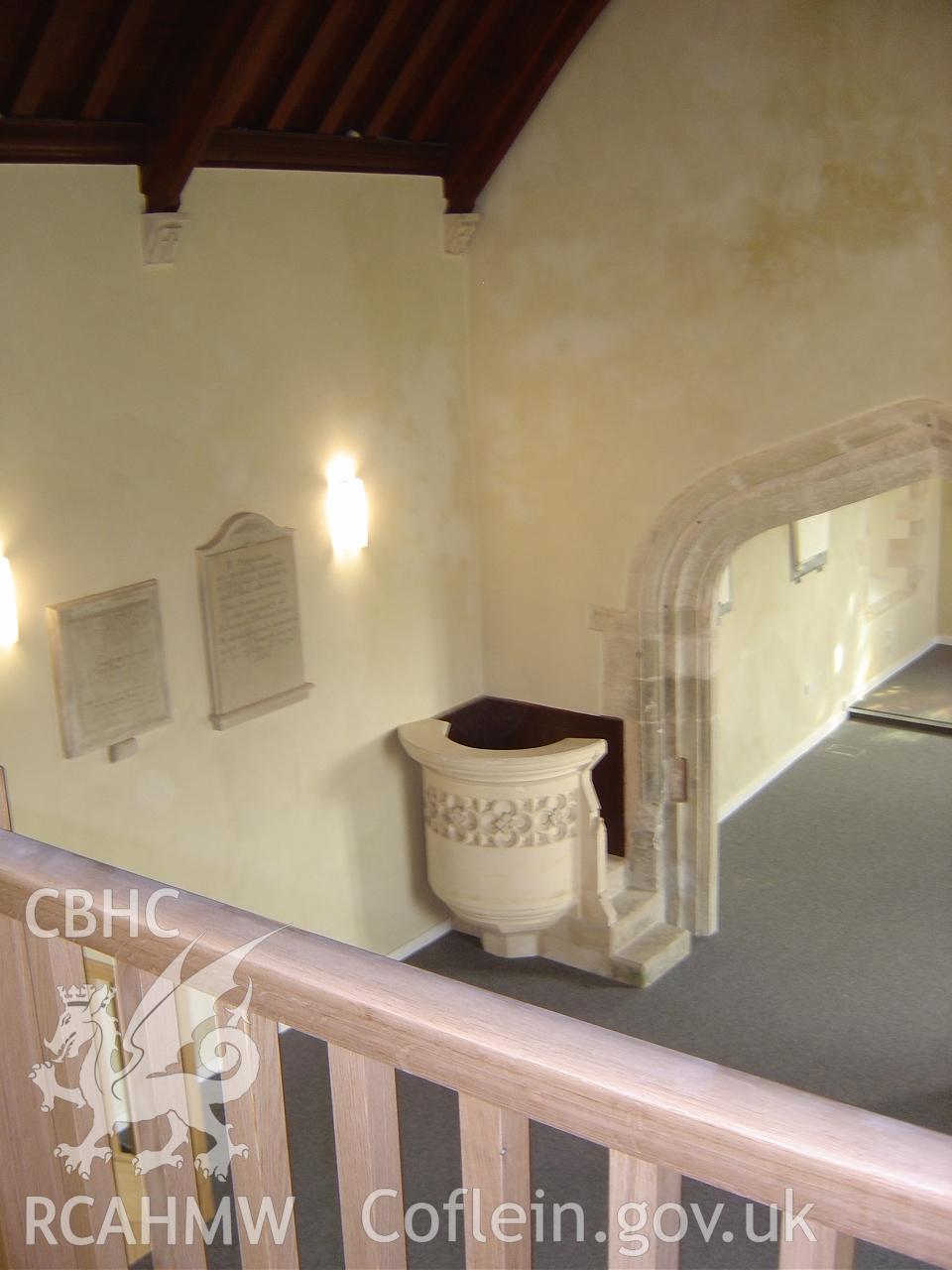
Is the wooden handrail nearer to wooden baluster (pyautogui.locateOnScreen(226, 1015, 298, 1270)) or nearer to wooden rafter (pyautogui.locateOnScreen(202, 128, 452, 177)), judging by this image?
wooden baluster (pyautogui.locateOnScreen(226, 1015, 298, 1270))

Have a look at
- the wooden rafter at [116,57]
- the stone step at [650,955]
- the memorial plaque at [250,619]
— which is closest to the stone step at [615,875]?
the stone step at [650,955]

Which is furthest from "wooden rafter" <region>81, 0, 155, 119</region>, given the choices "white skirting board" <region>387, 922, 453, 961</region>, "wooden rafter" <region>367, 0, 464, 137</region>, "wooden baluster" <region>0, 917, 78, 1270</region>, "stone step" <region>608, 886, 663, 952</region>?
"stone step" <region>608, 886, 663, 952</region>

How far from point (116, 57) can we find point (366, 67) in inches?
43.5

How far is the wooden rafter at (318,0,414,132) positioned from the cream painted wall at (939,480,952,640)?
297 inches

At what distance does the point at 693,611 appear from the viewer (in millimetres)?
5625

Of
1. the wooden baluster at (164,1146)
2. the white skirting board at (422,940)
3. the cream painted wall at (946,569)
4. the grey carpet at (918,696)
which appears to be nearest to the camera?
the wooden baluster at (164,1146)

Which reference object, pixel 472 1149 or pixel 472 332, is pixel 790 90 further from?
pixel 472 1149

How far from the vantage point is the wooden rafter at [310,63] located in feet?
14.0

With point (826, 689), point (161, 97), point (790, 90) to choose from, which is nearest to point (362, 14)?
point (161, 97)

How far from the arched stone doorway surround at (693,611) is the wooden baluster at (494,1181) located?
4.46 metres

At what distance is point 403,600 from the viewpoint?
5777 millimetres

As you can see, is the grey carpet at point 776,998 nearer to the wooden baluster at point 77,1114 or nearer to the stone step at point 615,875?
the stone step at point 615,875

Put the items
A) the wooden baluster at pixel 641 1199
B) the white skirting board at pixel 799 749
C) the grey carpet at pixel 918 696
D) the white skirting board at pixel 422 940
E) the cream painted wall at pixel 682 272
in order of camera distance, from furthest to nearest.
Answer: the grey carpet at pixel 918 696, the white skirting board at pixel 799 749, the white skirting board at pixel 422 940, the cream painted wall at pixel 682 272, the wooden baluster at pixel 641 1199

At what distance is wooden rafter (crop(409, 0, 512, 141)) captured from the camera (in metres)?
4.87
